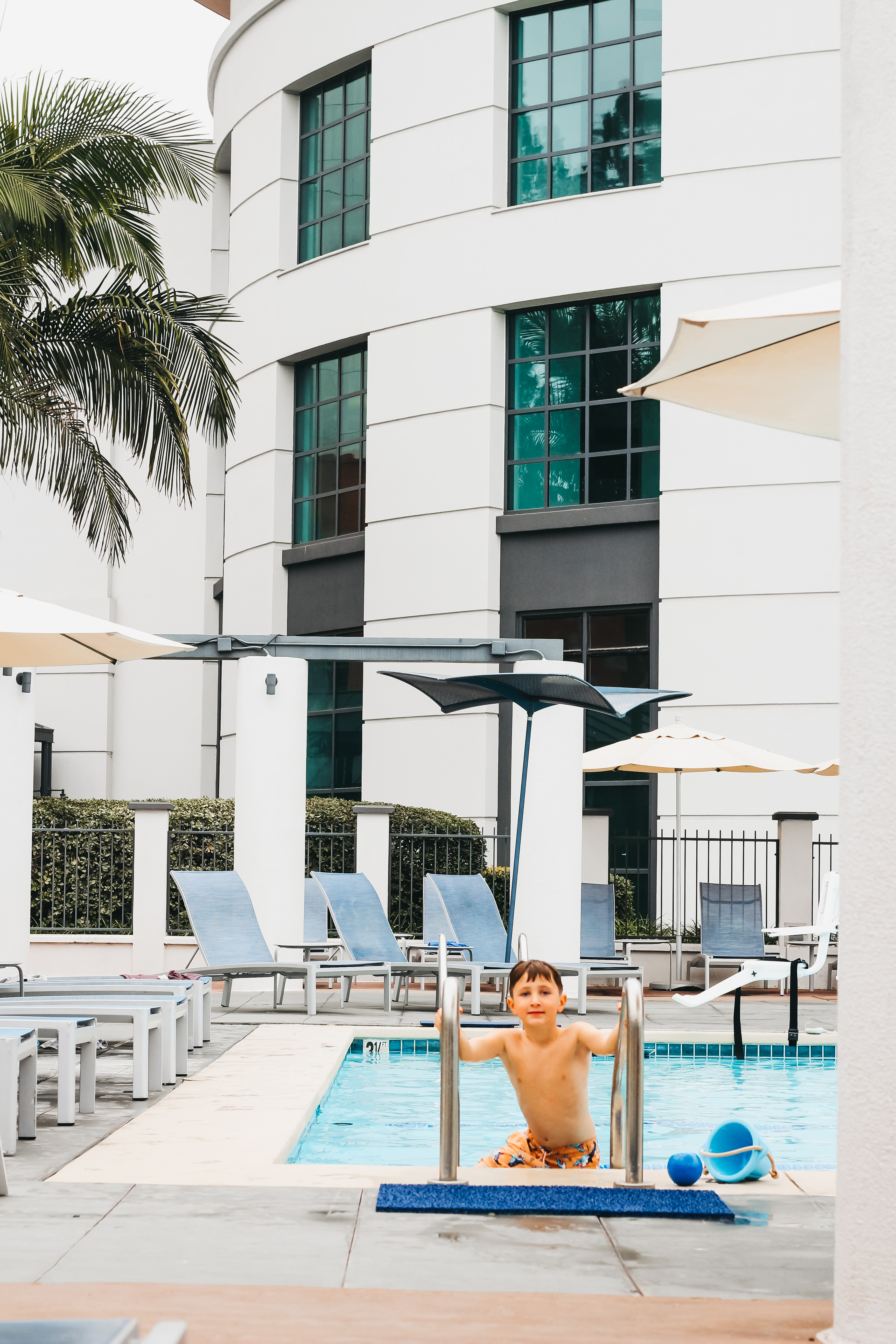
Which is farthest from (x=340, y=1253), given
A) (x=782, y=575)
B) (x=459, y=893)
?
(x=782, y=575)

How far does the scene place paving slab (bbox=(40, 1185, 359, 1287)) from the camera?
432 cm

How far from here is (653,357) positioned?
21.0m

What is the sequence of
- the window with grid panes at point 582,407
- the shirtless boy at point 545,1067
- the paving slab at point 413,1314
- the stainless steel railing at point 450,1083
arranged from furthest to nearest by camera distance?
the window with grid panes at point 582,407
the shirtless boy at point 545,1067
the stainless steel railing at point 450,1083
the paving slab at point 413,1314

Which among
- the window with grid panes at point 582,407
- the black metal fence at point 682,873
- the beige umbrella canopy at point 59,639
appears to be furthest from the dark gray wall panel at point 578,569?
the beige umbrella canopy at point 59,639

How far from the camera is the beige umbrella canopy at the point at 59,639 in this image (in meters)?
9.55

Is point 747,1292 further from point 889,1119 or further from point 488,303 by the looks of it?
point 488,303

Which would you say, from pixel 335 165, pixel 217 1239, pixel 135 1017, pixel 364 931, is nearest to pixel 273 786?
pixel 364 931

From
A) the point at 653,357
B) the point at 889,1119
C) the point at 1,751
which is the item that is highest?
the point at 653,357

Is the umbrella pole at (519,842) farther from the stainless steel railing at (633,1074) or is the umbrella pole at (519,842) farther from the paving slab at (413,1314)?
the paving slab at (413,1314)

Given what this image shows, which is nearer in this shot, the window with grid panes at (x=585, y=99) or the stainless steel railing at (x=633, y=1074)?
the stainless steel railing at (x=633, y=1074)

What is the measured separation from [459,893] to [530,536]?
8.05 meters

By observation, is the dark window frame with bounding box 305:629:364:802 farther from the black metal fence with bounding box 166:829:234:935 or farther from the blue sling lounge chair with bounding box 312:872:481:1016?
the blue sling lounge chair with bounding box 312:872:481:1016

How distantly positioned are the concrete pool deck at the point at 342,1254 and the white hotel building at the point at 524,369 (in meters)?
14.0

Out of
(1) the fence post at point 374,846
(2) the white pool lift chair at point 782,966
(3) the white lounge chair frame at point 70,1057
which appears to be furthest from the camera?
(1) the fence post at point 374,846
